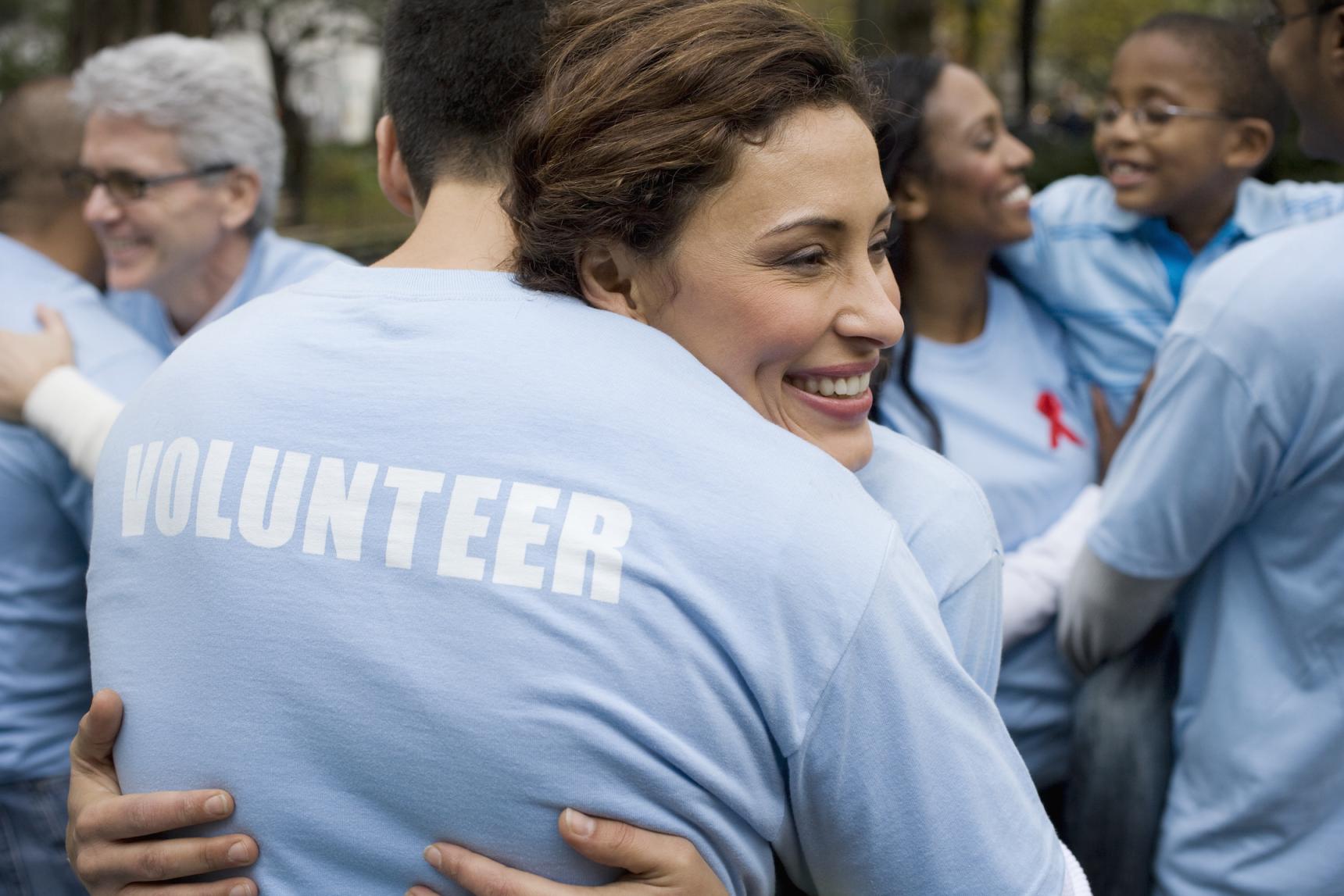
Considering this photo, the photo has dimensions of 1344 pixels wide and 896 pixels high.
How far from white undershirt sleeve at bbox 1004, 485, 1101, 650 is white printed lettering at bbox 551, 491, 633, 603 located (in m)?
1.49

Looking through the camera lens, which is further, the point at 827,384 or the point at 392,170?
the point at 392,170

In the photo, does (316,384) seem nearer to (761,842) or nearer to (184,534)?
(184,534)

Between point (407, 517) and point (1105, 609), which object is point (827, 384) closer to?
point (407, 517)

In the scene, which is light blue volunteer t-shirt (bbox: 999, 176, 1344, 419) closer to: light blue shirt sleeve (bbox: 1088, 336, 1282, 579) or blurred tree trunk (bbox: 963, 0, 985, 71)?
light blue shirt sleeve (bbox: 1088, 336, 1282, 579)

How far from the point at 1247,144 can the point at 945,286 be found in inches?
35.3

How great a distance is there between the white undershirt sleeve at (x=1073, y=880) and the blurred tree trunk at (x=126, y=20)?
6.49 meters

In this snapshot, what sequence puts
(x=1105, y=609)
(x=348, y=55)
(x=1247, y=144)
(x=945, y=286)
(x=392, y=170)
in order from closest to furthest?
1. (x=392, y=170)
2. (x=1105, y=609)
3. (x=945, y=286)
4. (x=1247, y=144)
5. (x=348, y=55)

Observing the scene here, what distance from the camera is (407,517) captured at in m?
1.25

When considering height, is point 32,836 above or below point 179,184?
below

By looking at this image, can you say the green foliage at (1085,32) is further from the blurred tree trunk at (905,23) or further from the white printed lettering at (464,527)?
the white printed lettering at (464,527)

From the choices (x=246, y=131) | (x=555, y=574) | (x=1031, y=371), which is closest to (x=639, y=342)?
(x=555, y=574)

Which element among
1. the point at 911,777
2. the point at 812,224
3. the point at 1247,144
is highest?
the point at 812,224

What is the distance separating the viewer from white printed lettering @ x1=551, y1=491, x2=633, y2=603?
1209 mm

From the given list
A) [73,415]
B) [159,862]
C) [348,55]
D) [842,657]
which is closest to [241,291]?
[73,415]
